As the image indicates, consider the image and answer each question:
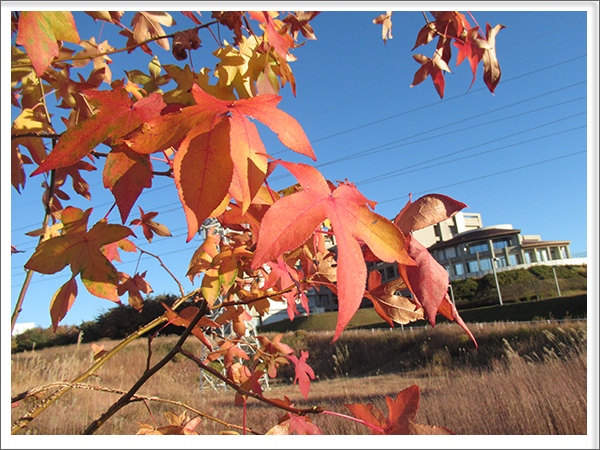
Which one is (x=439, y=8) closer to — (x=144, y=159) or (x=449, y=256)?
(x=144, y=159)

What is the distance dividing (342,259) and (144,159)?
184 mm

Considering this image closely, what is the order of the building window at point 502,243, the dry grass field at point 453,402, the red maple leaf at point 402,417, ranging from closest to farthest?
the red maple leaf at point 402,417 < the dry grass field at point 453,402 < the building window at point 502,243

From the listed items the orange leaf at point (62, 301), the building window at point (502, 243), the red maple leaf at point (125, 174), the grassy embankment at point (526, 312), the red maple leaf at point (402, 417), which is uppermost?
the building window at point (502, 243)

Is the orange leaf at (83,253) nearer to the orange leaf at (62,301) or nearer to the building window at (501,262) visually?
the orange leaf at (62,301)

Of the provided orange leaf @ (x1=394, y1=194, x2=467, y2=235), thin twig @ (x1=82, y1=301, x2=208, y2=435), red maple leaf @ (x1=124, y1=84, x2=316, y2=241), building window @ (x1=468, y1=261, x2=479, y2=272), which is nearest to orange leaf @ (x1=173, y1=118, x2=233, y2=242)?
red maple leaf @ (x1=124, y1=84, x2=316, y2=241)

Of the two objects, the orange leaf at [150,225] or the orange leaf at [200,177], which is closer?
the orange leaf at [200,177]

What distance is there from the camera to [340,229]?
0.20 meters

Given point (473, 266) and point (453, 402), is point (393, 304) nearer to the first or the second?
point (453, 402)

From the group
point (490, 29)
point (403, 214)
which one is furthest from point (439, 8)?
point (403, 214)

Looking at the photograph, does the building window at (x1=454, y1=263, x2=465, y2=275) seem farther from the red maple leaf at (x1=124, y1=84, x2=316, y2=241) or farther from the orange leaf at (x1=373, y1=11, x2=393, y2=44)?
the red maple leaf at (x1=124, y1=84, x2=316, y2=241)

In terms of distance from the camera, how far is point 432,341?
6.25m

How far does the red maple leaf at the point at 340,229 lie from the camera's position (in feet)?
0.58

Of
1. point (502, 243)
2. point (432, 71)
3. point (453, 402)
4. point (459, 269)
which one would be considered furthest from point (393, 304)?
point (502, 243)

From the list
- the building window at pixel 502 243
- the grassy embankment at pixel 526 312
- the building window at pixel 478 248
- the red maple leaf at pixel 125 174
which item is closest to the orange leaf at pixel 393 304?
the red maple leaf at pixel 125 174
